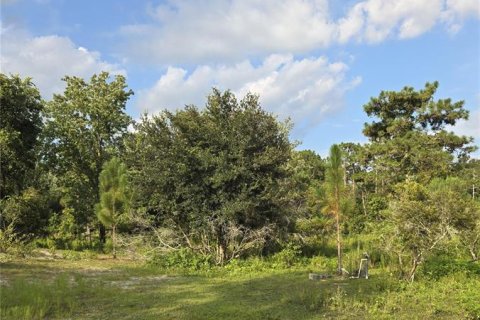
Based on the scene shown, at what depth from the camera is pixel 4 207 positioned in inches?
896

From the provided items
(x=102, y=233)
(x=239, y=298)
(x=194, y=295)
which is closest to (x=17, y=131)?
(x=102, y=233)

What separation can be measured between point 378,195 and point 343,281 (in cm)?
1590

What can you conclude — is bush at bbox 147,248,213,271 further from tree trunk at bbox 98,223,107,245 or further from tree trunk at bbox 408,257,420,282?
tree trunk at bbox 98,223,107,245

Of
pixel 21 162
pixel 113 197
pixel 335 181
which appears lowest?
pixel 335 181

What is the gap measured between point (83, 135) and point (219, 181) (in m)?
16.2

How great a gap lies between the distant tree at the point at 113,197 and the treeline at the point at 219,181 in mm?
54

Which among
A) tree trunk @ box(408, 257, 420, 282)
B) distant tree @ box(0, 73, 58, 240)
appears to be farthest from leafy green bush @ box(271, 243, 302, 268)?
distant tree @ box(0, 73, 58, 240)

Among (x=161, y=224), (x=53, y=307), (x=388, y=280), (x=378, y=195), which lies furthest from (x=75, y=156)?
(x=388, y=280)

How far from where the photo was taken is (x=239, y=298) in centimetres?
1054

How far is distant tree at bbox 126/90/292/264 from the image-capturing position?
16.9 meters

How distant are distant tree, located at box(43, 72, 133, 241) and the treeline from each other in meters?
0.07

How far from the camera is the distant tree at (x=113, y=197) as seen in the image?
22141 mm

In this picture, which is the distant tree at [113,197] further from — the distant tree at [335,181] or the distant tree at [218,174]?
the distant tree at [335,181]

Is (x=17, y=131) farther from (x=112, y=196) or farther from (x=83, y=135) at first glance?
(x=112, y=196)
